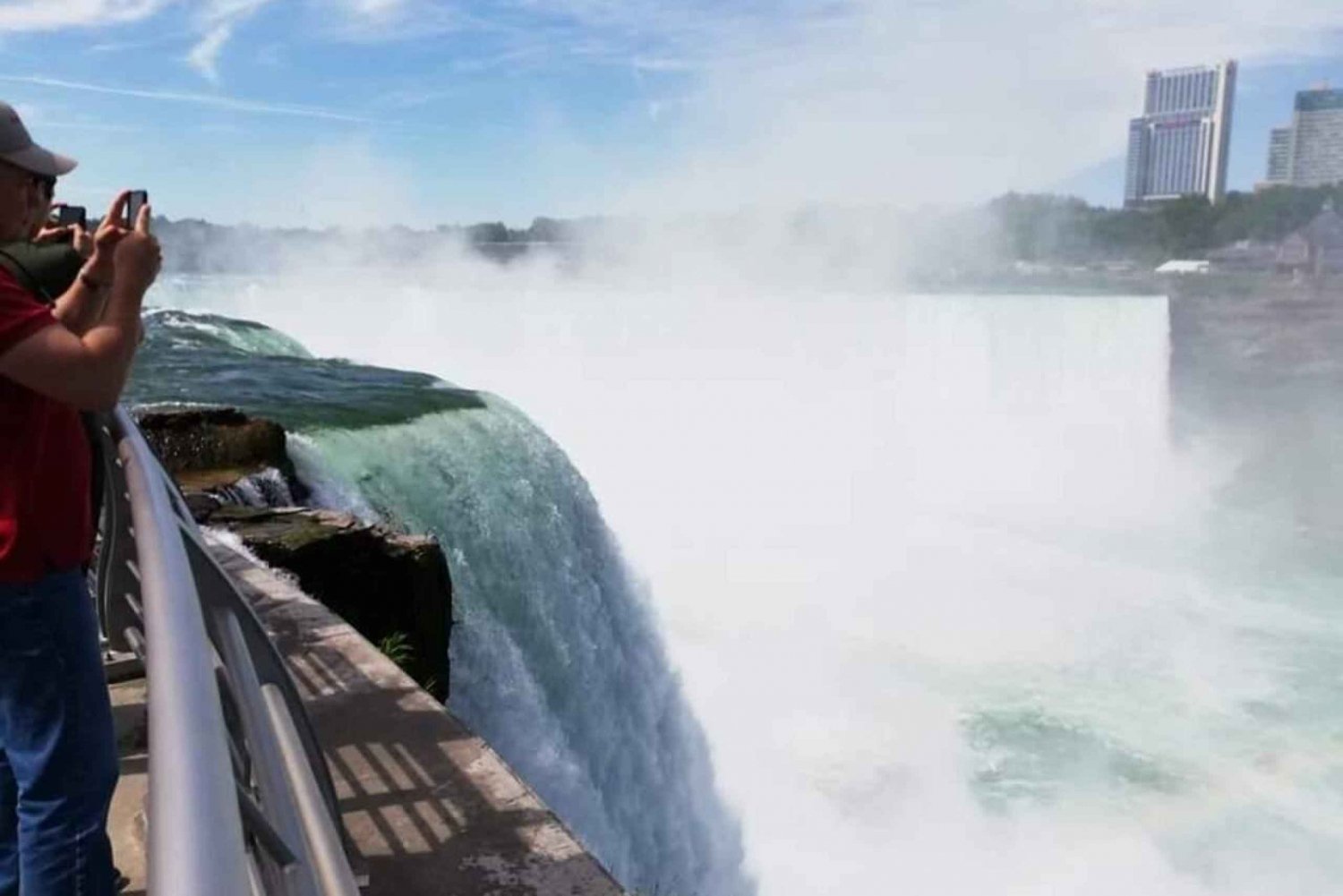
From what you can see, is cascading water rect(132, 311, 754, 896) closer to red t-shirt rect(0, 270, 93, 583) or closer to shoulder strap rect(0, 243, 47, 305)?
red t-shirt rect(0, 270, 93, 583)

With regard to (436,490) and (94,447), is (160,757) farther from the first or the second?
(436,490)

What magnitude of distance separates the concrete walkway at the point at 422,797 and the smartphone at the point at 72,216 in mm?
802

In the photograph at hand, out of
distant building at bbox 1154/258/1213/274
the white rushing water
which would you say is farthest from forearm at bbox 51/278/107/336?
distant building at bbox 1154/258/1213/274

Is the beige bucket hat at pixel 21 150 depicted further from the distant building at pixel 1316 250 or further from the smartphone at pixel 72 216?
the distant building at pixel 1316 250

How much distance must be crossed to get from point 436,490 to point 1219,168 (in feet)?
359

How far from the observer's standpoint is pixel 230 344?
18.1 metres

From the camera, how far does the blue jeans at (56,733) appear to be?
168 centimetres

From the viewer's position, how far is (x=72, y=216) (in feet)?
8.08

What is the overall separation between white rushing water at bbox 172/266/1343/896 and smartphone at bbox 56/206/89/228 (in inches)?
273

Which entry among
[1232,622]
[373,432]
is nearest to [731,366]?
[1232,622]

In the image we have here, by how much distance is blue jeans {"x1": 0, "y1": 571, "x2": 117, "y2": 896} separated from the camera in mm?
1677

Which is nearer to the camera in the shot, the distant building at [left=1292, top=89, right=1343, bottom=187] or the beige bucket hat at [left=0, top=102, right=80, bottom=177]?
the beige bucket hat at [left=0, top=102, right=80, bottom=177]

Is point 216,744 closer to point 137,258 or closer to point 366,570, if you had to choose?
point 137,258

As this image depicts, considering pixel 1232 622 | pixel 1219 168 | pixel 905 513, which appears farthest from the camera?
pixel 1219 168
